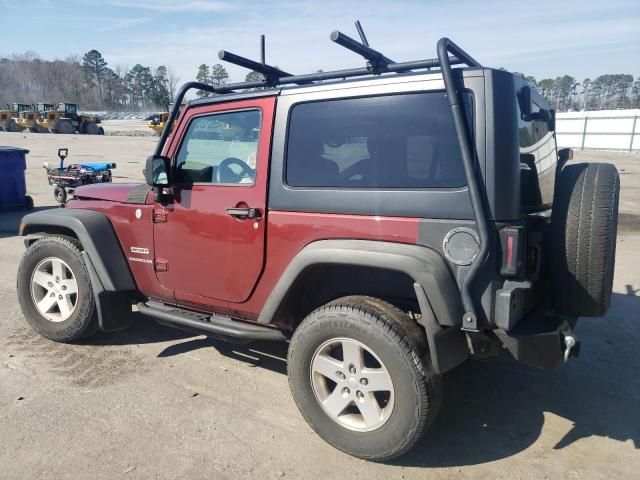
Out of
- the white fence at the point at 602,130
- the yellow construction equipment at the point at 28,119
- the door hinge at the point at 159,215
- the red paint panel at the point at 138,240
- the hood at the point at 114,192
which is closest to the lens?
Result: the door hinge at the point at 159,215

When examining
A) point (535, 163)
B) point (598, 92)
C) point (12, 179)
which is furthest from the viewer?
point (598, 92)

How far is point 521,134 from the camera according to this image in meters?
2.70

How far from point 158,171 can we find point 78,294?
130 centimetres

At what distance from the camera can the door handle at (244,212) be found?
126 inches

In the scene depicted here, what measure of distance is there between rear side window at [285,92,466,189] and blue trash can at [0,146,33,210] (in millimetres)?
9336

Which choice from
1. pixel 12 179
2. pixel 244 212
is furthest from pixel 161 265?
pixel 12 179

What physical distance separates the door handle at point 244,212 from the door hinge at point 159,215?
0.66 meters

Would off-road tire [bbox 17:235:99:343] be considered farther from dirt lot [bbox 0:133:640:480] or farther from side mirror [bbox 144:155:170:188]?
side mirror [bbox 144:155:170:188]

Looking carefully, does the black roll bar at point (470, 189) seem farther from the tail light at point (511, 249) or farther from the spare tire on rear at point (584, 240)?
the spare tire on rear at point (584, 240)

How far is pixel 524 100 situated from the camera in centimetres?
281

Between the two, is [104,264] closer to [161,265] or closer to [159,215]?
[161,265]

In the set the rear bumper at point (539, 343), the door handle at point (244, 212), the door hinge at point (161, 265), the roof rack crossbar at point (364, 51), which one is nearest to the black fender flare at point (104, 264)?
the door hinge at point (161, 265)

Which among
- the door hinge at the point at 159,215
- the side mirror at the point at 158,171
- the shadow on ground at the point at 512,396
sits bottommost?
the shadow on ground at the point at 512,396

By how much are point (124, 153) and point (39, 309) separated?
23064mm
